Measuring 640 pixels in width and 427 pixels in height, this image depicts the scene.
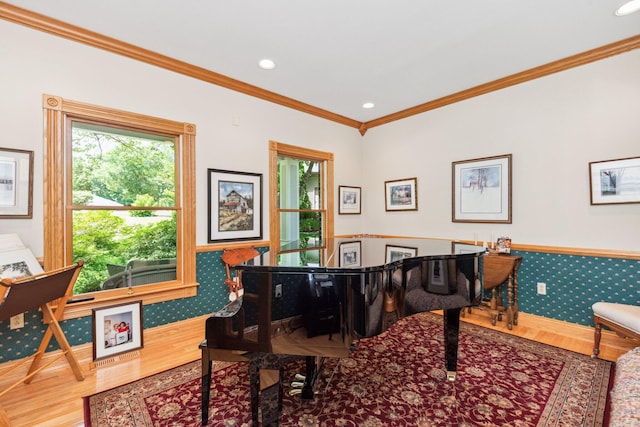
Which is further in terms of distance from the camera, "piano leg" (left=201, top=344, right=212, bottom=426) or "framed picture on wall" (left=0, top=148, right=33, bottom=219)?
"framed picture on wall" (left=0, top=148, right=33, bottom=219)

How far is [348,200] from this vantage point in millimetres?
4668

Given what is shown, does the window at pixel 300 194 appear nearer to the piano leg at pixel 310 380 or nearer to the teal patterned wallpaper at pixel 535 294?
the teal patterned wallpaper at pixel 535 294

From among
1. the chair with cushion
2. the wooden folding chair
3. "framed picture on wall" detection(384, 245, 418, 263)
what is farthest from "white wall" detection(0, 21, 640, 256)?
"framed picture on wall" detection(384, 245, 418, 263)

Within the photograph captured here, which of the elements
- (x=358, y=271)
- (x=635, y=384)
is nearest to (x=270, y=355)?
(x=358, y=271)

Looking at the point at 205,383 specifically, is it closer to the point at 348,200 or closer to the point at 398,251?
the point at 398,251

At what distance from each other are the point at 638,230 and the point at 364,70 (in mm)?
2966

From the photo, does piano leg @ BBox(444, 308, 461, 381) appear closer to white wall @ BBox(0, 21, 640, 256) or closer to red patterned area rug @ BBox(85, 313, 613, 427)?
red patterned area rug @ BBox(85, 313, 613, 427)

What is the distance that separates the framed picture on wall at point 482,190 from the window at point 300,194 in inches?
70.9

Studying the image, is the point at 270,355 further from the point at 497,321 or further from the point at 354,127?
the point at 354,127

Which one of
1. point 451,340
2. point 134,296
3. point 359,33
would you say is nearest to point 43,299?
point 134,296

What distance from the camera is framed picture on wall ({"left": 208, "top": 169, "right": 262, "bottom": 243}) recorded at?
316 cm

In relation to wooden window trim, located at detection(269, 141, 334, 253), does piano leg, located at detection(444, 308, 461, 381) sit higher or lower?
lower

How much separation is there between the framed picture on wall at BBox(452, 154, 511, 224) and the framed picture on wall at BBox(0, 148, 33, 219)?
4309mm

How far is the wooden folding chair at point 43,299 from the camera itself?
161cm
